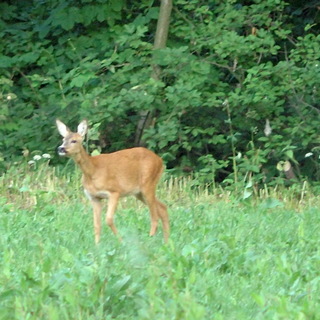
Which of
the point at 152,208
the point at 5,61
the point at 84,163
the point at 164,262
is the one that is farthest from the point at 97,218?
the point at 5,61

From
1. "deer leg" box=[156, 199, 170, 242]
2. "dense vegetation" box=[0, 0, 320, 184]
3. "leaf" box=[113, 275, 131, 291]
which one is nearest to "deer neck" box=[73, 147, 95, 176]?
"deer leg" box=[156, 199, 170, 242]

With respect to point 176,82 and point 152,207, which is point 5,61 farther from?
point 152,207

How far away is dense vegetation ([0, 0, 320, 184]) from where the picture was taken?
15.1 meters

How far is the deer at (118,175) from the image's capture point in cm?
1019

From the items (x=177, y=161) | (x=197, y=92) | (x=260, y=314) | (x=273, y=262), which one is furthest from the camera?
(x=177, y=161)

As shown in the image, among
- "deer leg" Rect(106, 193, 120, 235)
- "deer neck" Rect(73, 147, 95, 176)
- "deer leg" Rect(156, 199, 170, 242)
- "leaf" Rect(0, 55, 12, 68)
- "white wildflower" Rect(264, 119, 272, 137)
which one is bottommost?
"white wildflower" Rect(264, 119, 272, 137)

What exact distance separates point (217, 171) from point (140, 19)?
7.87 feet

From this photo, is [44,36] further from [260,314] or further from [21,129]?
[260,314]

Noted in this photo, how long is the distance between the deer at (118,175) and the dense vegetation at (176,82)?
3964mm

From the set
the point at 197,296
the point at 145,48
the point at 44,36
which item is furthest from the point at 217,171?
the point at 197,296

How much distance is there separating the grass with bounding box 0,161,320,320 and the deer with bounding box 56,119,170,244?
0.22 metres

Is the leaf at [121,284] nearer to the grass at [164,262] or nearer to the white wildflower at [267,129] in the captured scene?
the grass at [164,262]

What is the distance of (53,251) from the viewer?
26.7 feet

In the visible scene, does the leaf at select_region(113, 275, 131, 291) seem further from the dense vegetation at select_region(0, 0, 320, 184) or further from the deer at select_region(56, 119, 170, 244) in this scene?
the dense vegetation at select_region(0, 0, 320, 184)
